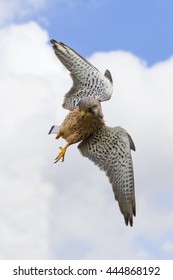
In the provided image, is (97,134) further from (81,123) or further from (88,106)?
(88,106)

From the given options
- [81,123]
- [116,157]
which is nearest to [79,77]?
[81,123]

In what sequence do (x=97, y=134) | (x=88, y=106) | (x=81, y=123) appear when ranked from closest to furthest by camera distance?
1. (x=88, y=106)
2. (x=81, y=123)
3. (x=97, y=134)

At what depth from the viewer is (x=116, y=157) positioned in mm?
9031

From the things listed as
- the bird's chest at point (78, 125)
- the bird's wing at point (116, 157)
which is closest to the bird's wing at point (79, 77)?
the bird's chest at point (78, 125)

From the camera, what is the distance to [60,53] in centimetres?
906

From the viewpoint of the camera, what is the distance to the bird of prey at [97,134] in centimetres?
872

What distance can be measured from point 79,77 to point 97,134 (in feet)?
3.35

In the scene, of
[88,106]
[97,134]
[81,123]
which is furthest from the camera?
[97,134]

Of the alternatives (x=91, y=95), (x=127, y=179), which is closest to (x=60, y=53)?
(x=91, y=95)

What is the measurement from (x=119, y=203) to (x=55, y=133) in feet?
5.22

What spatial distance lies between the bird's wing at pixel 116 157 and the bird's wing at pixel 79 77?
66cm
